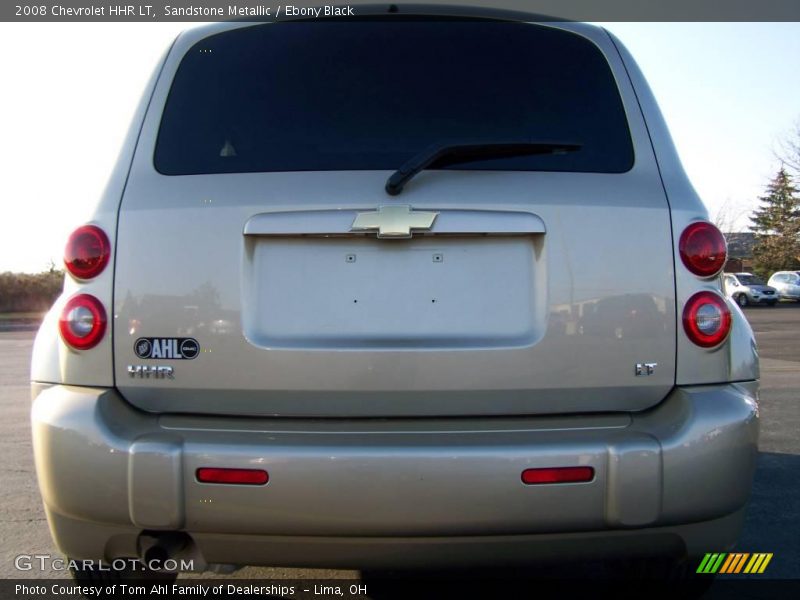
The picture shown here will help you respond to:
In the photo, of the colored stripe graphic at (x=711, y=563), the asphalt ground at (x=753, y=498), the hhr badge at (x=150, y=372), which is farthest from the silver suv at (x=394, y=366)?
the asphalt ground at (x=753, y=498)

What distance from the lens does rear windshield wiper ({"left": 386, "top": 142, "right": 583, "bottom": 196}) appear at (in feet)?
6.56

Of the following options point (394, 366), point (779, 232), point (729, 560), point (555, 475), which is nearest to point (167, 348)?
point (394, 366)

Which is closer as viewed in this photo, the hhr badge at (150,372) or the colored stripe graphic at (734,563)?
the hhr badge at (150,372)

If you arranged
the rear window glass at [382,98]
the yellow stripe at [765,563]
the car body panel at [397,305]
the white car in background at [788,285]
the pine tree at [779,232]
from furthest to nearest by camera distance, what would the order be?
the pine tree at [779,232], the white car in background at [788,285], the yellow stripe at [765,563], the rear window glass at [382,98], the car body panel at [397,305]

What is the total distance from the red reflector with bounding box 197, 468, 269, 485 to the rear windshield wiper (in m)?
0.84

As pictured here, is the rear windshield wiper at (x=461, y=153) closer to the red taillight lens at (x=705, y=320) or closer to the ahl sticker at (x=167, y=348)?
the red taillight lens at (x=705, y=320)

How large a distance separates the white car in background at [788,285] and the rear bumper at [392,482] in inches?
1645

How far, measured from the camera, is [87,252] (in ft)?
6.81

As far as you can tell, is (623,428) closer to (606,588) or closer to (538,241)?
(538,241)

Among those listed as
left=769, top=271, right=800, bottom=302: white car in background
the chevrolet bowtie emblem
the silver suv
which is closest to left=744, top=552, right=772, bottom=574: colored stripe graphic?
the silver suv

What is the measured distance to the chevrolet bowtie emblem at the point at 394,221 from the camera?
1988 mm

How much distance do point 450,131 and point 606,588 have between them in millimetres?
1873

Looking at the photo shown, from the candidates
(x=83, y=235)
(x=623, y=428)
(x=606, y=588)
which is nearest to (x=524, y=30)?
(x=623, y=428)

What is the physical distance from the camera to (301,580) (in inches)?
117
